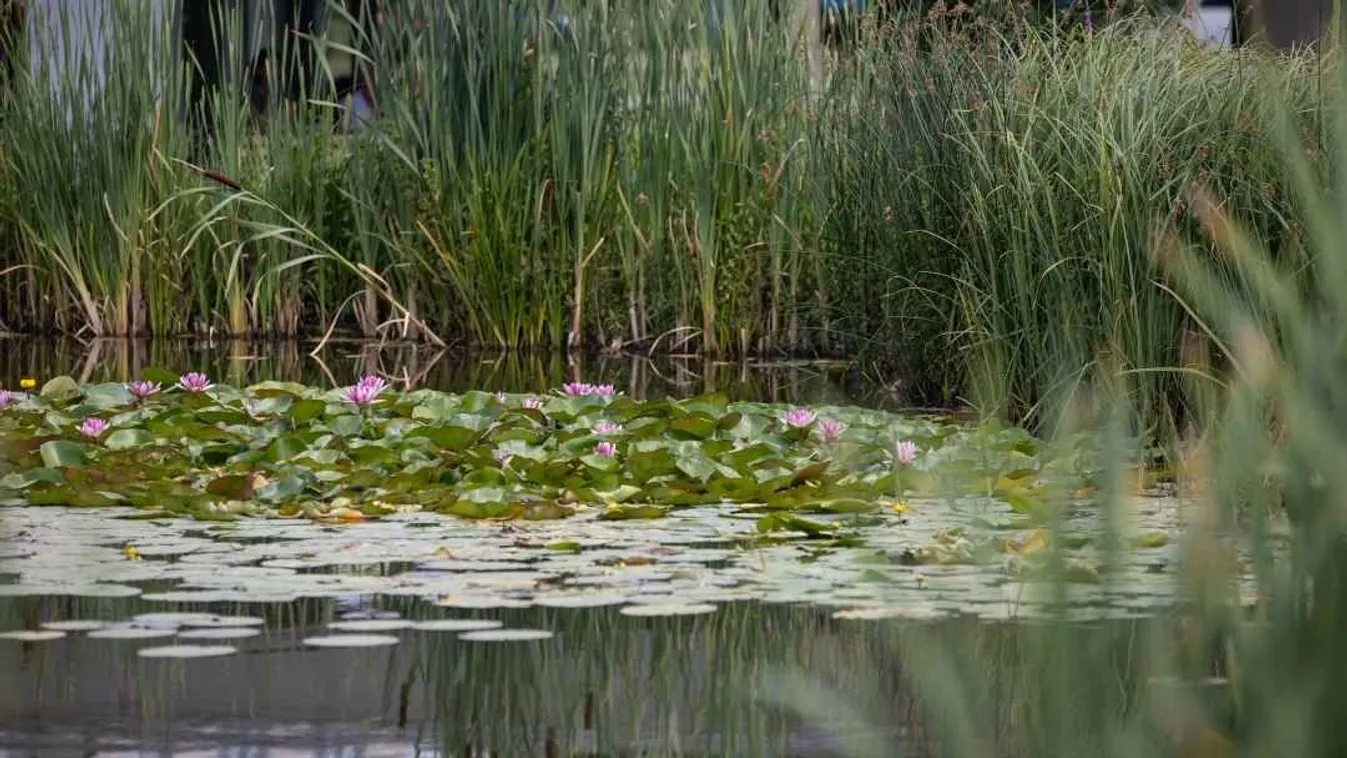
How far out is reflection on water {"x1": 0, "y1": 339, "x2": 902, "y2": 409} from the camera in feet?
21.5

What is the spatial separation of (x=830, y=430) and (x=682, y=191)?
10.6 feet

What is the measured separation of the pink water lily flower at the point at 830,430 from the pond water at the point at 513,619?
209mm

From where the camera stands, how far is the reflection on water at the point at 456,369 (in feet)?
21.5

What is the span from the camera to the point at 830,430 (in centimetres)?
464

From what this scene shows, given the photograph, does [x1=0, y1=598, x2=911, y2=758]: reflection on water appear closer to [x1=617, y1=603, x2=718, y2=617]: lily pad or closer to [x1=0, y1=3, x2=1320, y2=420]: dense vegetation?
[x1=617, y1=603, x2=718, y2=617]: lily pad

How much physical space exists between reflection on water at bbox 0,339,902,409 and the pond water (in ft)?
7.08

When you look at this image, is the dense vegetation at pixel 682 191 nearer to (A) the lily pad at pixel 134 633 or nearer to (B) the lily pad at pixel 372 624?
(B) the lily pad at pixel 372 624

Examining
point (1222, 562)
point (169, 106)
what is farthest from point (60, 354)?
point (1222, 562)

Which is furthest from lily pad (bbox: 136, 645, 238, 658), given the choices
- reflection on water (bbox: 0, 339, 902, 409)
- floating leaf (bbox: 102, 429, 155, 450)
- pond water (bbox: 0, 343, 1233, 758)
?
reflection on water (bbox: 0, 339, 902, 409)

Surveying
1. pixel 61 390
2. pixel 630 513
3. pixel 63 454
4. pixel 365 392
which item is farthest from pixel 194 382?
pixel 630 513

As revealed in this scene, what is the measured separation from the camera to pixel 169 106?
28.7ft

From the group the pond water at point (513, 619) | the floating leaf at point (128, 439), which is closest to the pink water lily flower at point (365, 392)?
the floating leaf at point (128, 439)

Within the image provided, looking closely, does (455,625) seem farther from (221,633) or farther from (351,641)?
(221,633)

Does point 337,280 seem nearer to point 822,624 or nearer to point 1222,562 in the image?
point 822,624
